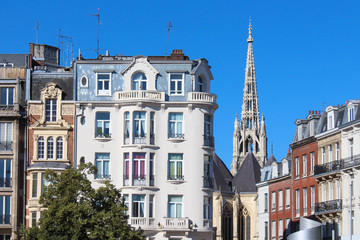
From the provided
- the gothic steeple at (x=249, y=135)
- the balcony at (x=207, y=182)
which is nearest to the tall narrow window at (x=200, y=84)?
the balcony at (x=207, y=182)

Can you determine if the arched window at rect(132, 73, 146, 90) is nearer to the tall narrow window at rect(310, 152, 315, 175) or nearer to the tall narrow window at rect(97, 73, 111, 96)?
the tall narrow window at rect(97, 73, 111, 96)

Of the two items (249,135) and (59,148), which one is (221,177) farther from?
(59,148)

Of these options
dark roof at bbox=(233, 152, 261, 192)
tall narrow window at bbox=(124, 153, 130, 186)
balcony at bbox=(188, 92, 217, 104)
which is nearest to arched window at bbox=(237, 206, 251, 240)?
dark roof at bbox=(233, 152, 261, 192)

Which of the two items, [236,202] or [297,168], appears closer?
[297,168]

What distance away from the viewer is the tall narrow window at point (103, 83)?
74438 mm

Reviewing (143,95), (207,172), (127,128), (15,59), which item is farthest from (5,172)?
(15,59)

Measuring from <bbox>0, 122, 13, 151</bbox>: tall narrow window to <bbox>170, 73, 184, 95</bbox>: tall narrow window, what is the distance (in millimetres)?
12009

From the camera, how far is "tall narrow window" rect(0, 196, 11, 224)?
7275 centimetres

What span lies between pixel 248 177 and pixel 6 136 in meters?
87.6

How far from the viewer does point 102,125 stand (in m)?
74.0

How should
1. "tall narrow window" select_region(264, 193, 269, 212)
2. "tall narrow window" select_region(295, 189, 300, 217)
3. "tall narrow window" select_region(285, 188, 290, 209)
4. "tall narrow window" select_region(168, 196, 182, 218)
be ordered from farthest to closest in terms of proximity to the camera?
"tall narrow window" select_region(264, 193, 269, 212) → "tall narrow window" select_region(285, 188, 290, 209) → "tall narrow window" select_region(295, 189, 300, 217) → "tall narrow window" select_region(168, 196, 182, 218)

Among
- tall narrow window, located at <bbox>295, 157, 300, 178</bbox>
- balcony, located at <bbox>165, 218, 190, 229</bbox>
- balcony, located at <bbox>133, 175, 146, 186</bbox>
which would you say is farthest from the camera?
tall narrow window, located at <bbox>295, 157, 300, 178</bbox>

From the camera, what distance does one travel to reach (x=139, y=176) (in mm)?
72312

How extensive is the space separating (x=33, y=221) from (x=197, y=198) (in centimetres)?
1174
